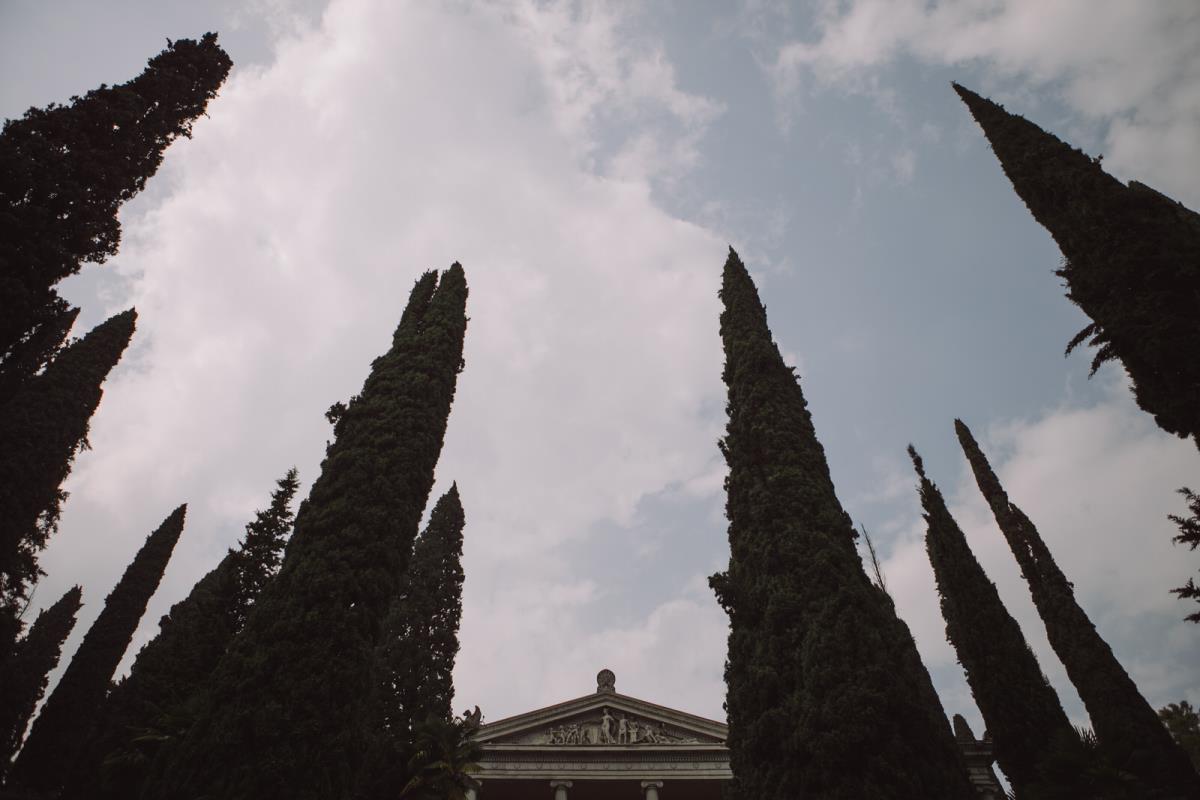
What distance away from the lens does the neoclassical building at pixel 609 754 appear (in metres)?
25.4

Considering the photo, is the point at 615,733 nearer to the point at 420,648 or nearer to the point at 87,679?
the point at 420,648

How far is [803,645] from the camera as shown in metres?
10.4

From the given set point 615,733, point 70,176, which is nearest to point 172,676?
point 70,176

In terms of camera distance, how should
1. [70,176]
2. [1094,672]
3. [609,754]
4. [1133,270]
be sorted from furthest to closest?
[609,754]
[1094,672]
[70,176]
[1133,270]

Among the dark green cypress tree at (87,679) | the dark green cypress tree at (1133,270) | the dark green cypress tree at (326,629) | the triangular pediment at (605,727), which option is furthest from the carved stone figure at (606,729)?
the dark green cypress tree at (1133,270)

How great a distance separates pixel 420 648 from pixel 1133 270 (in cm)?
2674

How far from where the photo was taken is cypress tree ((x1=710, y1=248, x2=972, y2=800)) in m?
8.73

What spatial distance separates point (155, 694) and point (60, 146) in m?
16.7

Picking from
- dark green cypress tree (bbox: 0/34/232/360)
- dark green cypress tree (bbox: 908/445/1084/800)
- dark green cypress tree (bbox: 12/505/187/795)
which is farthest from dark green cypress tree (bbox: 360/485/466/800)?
dark green cypress tree (bbox: 908/445/1084/800)

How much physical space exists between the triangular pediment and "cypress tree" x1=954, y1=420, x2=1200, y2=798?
1384 centimetres

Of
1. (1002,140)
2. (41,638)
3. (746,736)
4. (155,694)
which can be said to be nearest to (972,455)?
(1002,140)

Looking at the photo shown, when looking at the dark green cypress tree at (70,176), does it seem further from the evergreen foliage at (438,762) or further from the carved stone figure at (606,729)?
the carved stone figure at (606,729)

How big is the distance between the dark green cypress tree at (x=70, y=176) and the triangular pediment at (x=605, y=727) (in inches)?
904

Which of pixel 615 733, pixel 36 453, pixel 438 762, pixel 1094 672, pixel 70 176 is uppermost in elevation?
pixel 70 176
